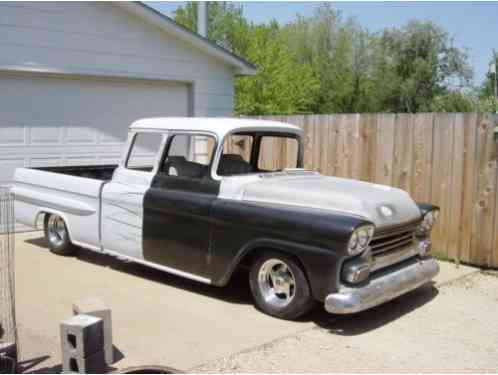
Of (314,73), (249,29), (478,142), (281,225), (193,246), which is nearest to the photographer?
(281,225)

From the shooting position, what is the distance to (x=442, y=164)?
7.52 metres

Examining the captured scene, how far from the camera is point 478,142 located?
281 inches

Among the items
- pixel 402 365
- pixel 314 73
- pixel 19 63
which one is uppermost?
pixel 314 73

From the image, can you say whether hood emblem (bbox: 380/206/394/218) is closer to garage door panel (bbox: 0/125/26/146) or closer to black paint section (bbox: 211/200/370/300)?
black paint section (bbox: 211/200/370/300)

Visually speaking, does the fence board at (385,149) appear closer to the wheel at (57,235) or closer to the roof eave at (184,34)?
the roof eave at (184,34)

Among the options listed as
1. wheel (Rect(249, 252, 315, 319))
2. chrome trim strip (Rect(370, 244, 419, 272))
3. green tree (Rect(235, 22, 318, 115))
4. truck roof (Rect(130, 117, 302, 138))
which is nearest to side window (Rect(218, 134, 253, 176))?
truck roof (Rect(130, 117, 302, 138))

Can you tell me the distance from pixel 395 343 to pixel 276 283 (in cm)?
117

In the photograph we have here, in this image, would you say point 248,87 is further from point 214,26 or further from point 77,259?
point 77,259

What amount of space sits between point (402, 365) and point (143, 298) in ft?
8.82

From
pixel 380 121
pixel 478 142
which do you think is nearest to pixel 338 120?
pixel 380 121

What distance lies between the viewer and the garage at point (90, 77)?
8805mm

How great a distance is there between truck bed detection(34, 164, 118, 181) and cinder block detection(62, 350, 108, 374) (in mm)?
4245

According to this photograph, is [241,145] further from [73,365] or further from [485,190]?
[73,365]

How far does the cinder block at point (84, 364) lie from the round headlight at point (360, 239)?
2.12 metres
